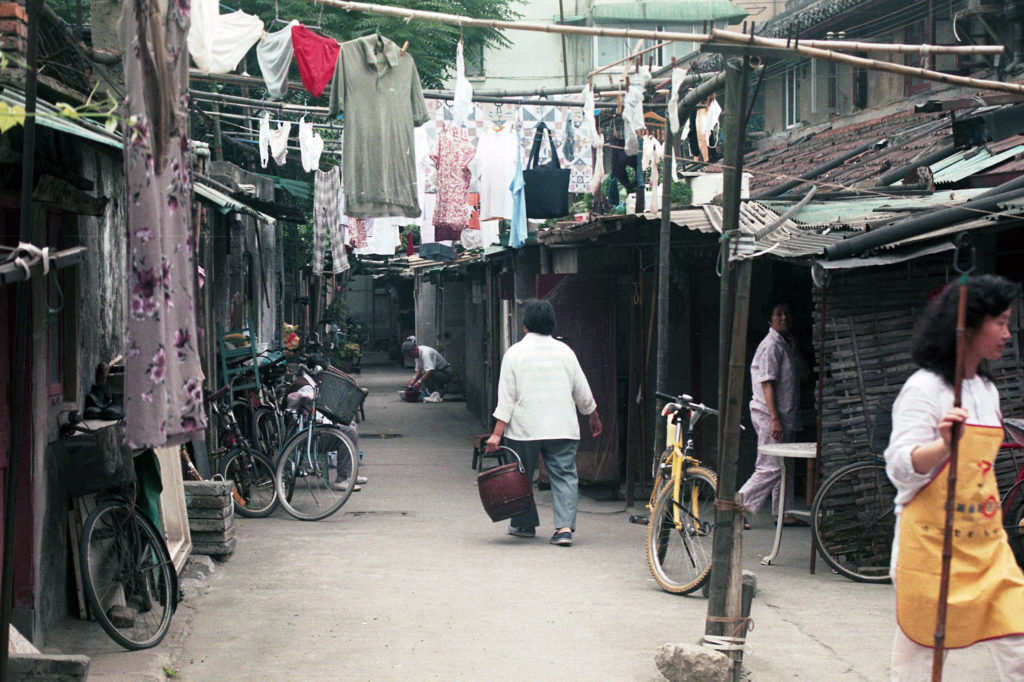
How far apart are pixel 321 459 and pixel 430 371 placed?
504 inches

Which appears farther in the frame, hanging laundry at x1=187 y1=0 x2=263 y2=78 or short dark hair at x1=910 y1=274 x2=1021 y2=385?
hanging laundry at x1=187 y1=0 x2=263 y2=78

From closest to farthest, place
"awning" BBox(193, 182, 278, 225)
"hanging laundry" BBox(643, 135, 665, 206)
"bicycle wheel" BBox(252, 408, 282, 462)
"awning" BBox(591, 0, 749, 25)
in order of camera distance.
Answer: "awning" BBox(193, 182, 278, 225), "hanging laundry" BBox(643, 135, 665, 206), "bicycle wheel" BBox(252, 408, 282, 462), "awning" BBox(591, 0, 749, 25)

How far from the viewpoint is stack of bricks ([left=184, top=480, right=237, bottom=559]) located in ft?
28.6

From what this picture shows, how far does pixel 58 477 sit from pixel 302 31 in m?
4.99

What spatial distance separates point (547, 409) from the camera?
9.65 m

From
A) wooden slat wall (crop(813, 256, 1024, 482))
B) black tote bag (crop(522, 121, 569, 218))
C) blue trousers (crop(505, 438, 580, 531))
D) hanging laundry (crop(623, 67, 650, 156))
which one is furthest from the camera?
black tote bag (crop(522, 121, 569, 218))

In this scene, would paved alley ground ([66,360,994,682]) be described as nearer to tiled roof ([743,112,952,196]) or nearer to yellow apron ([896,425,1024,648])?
yellow apron ([896,425,1024,648])

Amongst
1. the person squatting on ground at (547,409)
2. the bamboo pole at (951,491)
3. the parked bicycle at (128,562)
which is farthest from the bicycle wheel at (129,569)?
the bamboo pole at (951,491)

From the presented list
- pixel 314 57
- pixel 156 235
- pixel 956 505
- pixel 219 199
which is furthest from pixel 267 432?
pixel 956 505

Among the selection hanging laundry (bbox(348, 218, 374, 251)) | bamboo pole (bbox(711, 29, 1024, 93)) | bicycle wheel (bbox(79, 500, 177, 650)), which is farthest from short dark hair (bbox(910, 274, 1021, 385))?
hanging laundry (bbox(348, 218, 374, 251))

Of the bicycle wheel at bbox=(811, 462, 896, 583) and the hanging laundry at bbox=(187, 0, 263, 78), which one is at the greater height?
the hanging laundry at bbox=(187, 0, 263, 78)

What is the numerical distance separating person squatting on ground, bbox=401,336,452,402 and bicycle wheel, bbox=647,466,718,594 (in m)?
15.7

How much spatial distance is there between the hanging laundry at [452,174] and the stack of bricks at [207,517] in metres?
5.30

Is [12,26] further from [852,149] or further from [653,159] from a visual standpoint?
[852,149]
